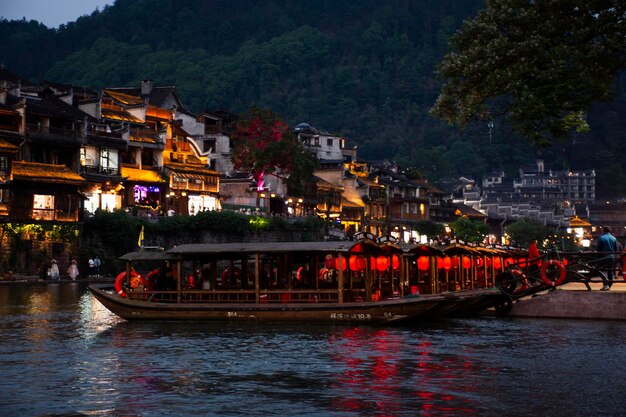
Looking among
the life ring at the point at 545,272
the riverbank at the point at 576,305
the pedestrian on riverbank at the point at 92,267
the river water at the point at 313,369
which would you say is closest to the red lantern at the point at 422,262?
the river water at the point at 313,369

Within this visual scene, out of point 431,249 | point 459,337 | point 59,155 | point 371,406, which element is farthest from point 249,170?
point 371,406

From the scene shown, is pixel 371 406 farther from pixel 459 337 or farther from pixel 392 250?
pixel 392 250

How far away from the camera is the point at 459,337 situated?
2670cm

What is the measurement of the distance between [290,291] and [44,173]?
1468 inches

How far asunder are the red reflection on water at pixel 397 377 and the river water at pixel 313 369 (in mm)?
28

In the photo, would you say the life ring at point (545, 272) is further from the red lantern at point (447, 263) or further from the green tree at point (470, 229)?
the green tree at point (470, 229)

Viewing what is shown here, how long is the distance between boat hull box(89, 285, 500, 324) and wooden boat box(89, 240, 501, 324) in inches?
1.2

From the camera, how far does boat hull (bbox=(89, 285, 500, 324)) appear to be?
28.3 m

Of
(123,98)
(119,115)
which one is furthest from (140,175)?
(123,98)

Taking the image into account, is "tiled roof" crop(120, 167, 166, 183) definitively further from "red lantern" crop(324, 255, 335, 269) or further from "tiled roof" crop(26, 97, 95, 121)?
"red lantern" crop(324, 255, 335, 269)

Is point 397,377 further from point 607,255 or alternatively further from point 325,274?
point 325,274

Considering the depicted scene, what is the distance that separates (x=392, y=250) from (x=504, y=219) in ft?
357

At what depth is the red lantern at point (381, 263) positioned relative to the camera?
30828mm

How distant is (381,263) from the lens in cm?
3094
